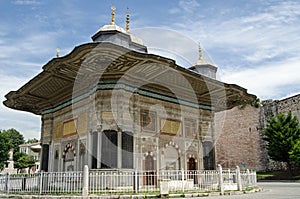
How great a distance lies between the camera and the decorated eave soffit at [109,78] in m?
8.10

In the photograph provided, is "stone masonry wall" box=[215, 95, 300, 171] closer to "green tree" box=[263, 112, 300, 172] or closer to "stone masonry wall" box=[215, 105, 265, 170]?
"stone masonry wall" box=[215, 105, 265, 170]

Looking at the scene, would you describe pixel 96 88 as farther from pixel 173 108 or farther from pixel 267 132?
pixel 267 132

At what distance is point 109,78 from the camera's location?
31.1 feet

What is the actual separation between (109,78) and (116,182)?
3357mm

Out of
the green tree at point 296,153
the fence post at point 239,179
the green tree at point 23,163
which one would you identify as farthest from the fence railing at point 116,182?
the green tree at point 23,163

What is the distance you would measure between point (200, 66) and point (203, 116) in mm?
4408

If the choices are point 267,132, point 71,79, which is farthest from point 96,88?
point 267,132

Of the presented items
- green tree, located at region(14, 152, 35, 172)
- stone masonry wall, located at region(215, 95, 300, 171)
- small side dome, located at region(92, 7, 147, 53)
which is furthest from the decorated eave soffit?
green tree, located at region(14, 152, 35, 172)

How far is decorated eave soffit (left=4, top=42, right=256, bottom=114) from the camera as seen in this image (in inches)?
319

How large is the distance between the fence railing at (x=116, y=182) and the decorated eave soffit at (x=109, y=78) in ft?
10.2

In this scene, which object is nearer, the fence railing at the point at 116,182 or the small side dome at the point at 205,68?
the fence railing at the point at 116,182

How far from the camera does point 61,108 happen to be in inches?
456

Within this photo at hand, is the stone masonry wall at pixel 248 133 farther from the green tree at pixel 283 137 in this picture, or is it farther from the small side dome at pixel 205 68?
the small side dome at pixel 205 68

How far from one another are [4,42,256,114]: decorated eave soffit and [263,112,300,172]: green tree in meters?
8.16
